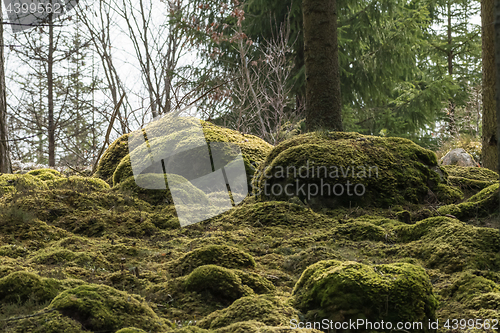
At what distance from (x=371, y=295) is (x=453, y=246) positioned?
48.9 inches

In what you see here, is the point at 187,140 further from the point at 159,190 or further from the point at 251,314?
the point at 251,314

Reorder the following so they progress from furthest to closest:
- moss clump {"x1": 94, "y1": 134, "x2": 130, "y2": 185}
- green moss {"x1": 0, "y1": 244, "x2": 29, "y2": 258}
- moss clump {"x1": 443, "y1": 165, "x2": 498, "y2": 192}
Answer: moss clump {"x1": 94, "y1": 134, "x2": 130, "y2": 185}, moss clump {"x1": 443, "y1": 165, "x2": 498, "y2": 192}, green moss {"x1": 0, "y1": 244, "x2": 29, "y2": 258}

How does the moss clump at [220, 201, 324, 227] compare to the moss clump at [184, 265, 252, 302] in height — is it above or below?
above

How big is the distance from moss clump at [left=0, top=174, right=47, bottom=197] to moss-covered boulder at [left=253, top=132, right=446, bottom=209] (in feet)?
9.38

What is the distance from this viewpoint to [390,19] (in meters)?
12.2

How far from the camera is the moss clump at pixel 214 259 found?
8.84 ft

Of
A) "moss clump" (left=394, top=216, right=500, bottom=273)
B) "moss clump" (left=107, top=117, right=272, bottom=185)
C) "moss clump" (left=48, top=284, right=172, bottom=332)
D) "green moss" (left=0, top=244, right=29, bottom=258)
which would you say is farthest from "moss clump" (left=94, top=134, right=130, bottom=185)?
"moss clump" (left=394, top=216, right=500, bottom=273)

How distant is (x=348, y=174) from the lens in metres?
4.40

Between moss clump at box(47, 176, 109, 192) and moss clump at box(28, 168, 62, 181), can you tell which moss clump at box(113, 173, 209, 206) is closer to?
moss clump at box(47, 176, 109, 192)

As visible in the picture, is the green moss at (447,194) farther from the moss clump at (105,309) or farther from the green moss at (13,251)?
the green moss at (13,251)

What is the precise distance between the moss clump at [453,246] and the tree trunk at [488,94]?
16.7 ft

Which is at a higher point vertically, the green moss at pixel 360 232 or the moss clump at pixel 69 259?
the green moss at pixel 360 232

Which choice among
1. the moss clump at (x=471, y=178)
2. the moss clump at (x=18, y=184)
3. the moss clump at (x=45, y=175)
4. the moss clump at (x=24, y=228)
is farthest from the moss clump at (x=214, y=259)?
the moss clump at (x=45, y=175)

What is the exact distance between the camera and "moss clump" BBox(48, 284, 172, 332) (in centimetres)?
180
